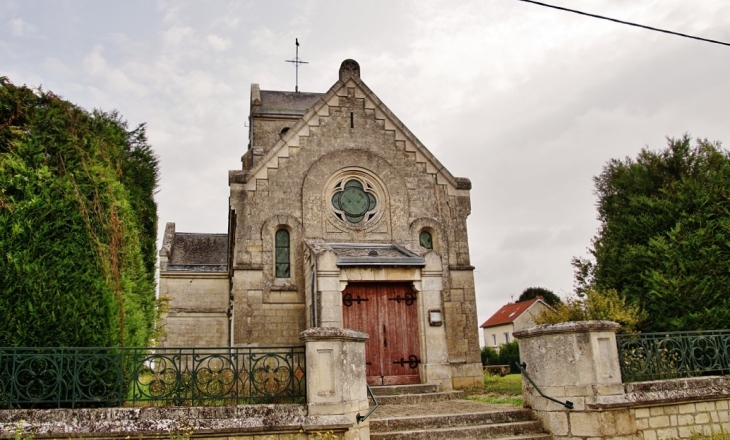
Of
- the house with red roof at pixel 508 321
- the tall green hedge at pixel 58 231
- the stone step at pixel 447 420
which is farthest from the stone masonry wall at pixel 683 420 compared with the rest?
the house with red roof at pixel 508 321

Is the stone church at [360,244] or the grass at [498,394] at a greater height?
the stone church at [360,244]

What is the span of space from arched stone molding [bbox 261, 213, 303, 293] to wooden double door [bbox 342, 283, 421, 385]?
1.70 metres

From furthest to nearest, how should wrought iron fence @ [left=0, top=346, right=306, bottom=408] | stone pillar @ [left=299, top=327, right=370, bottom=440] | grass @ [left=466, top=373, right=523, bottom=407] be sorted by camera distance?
grass @ [left=466, top=373, right=523, bottom=407]
stone pillar @ [left=299, top=327, right=370, bottom=440]
wrought iron fence @ [left=0, top=346, right=306, bottom=408]

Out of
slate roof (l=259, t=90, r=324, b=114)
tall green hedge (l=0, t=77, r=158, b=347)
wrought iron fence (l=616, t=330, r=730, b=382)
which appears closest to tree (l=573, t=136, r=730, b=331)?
wrought iron fence (l=616, t=330, r=730, b=382)

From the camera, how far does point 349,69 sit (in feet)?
55.4

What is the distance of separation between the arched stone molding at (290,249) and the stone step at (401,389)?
3.47 m

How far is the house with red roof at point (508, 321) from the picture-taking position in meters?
42.3

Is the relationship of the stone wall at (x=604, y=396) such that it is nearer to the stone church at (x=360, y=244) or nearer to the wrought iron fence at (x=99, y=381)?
the wrought iron fence at (x=99, y=381)

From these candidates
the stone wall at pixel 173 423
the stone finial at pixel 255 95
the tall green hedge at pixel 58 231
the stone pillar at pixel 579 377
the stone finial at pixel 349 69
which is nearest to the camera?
the stone wall at pixel 173 423

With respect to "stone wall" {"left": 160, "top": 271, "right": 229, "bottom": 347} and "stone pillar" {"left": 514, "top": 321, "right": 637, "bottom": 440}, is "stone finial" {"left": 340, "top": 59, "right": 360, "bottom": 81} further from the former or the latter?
"stone wall" {"left": 160, "top": 271, "right": 229, "bottom": 347}

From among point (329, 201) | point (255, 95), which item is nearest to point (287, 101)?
point (255, 95)

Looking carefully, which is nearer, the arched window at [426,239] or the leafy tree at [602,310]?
the leafy tree at [602,310]

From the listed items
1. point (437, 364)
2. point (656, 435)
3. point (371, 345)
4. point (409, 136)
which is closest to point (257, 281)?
point (371, 345)

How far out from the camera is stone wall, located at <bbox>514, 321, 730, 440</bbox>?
868 cm
